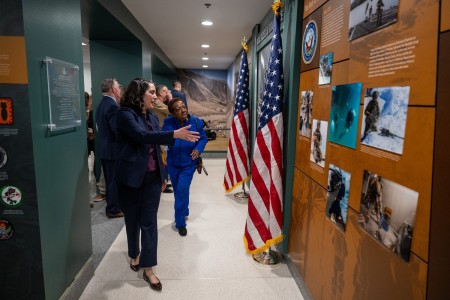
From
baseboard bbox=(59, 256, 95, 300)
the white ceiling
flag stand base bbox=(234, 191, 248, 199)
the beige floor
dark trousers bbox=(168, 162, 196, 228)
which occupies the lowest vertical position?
the beige floor

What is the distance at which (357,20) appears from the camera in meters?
1.59

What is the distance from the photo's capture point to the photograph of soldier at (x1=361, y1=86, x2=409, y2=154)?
1231 millimetres

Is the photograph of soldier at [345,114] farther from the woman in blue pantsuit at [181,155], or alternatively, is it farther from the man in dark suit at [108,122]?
the man in dark suit at [108,122]

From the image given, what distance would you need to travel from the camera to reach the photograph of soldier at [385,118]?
123 centimetres

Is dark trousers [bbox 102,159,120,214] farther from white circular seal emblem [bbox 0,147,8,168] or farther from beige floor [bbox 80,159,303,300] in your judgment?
white circular seal emblem [bbox 0,147,8,168]

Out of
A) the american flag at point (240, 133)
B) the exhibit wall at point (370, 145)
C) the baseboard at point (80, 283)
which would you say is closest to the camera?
the exhibit wall at point (370, 145)

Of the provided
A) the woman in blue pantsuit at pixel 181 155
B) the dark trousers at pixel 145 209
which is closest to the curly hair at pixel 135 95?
the dark trousers at pixel 145 209

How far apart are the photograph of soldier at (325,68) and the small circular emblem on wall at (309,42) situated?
0.22 metres

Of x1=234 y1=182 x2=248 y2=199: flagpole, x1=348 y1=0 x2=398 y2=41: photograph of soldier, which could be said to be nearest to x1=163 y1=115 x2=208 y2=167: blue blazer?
x1=234 y1=182 x2=248 y2=199: flagpole

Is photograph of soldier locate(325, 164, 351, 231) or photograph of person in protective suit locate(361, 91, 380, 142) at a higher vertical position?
photograph of person in protective suit locate(361, 91, 380, 142)

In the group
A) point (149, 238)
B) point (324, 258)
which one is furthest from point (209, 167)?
point (324, 258)

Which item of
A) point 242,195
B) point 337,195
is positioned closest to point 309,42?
point 337,195

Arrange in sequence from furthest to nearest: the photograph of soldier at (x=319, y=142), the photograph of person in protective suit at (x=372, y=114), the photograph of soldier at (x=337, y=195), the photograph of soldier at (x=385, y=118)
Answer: the photograph of soldier at (x=319, y=142), the photograph of soldier at (x=337, y=195), the photograph of person in protective suit at (x=372, y=114), the photograph of soldier at (x=385, y=118)

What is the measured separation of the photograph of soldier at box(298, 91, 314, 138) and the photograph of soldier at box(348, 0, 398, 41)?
0.70 meters
